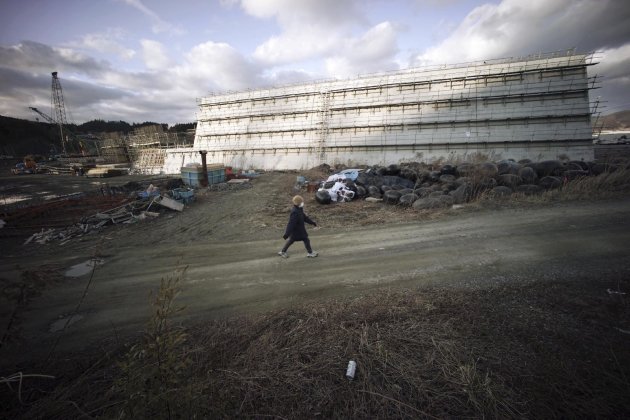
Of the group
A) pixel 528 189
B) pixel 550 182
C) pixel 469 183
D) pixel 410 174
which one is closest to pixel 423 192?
pixel 469 183

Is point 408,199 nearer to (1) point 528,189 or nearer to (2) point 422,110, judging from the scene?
(1) point 528,189

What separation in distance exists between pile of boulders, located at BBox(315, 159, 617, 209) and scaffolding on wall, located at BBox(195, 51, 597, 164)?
10691 mm

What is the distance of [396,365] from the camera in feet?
10.6

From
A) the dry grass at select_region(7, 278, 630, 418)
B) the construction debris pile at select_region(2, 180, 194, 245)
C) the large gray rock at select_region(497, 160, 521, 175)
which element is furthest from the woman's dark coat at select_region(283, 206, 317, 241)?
the large gray rock at select_region(497, 160, 521, 175)

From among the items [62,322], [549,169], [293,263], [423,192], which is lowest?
[62,322]

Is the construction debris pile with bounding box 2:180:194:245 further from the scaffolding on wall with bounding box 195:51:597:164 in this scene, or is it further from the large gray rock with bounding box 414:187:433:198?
the scaffolding on wall with bounding box 195:51:597:164

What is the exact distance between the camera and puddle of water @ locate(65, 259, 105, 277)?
23.1ft

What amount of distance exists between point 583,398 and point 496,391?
837 millimetres

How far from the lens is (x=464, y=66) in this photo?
23656 millimetres

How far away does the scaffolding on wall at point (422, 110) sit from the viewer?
826 inches

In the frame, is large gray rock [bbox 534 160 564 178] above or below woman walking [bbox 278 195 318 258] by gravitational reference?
above

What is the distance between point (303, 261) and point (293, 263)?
0.92 ft

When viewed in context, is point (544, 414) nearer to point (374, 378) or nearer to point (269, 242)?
point (374, 378)

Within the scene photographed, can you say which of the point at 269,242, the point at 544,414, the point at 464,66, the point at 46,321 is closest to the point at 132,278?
the point at 46,321
